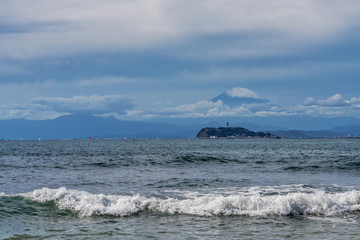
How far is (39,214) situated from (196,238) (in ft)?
30.9

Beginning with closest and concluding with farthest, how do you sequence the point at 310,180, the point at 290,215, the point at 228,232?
the point at 228,232
the point at 290,215
the point at 310,180

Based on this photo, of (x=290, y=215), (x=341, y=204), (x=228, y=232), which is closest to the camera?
(x=228, y=232)

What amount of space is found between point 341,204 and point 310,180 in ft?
42.2

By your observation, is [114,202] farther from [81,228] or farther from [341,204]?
[341,204]

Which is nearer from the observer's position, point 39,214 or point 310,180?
point 39,214

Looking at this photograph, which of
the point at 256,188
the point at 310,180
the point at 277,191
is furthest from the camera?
the point at 310,180

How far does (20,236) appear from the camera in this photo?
49.7ft

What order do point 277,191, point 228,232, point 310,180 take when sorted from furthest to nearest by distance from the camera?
1. point 310,180
2. point 277,191
3. point 228,232

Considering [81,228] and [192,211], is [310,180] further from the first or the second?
[81,228]

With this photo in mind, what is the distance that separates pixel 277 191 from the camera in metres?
25.8

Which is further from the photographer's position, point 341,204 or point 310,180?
point 310,180

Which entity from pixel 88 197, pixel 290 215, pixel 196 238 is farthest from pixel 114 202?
pixel 290 215

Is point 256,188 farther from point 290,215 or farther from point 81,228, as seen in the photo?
point 81,228

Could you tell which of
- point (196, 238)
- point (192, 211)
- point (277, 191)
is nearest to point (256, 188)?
point (277, 191)
